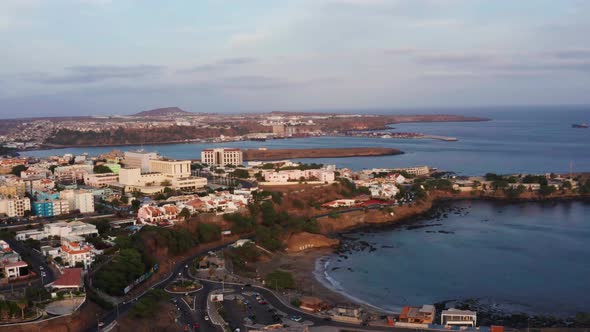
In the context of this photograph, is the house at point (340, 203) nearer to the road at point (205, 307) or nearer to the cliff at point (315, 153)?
the road at point (205, 307)

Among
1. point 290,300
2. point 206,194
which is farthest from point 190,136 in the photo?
point 290,300

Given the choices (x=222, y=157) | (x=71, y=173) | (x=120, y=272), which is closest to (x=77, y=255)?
(x=120, y=272)

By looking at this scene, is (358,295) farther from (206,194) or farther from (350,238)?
(206,194)

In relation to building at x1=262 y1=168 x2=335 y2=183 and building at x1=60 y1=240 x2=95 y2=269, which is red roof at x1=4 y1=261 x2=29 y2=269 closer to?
building at x1=60 y1=240 x2=95 y2=269

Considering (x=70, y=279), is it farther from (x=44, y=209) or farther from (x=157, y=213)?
(x=44, y=209)

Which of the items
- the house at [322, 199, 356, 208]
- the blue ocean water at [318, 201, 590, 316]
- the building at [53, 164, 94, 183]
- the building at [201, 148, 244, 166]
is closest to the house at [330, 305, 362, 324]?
the blue ocean water at [318, 201, 590, 316]

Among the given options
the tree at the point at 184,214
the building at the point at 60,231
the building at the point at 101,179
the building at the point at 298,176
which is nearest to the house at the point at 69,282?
the building at the point at 60,231
